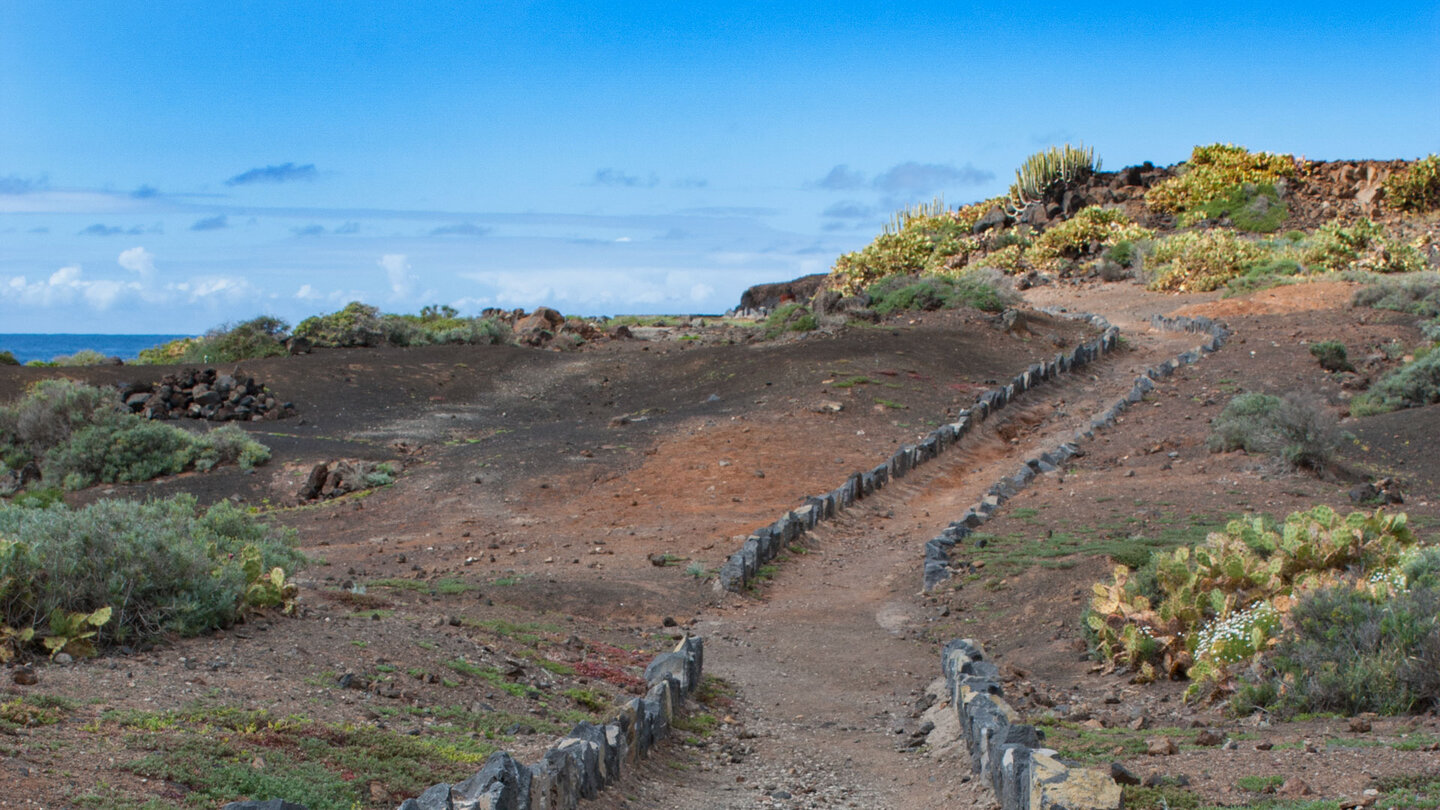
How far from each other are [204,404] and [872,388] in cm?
1219

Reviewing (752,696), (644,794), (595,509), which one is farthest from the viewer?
(595,509)

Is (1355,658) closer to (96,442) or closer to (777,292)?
(96,442)

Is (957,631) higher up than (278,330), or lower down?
lower down

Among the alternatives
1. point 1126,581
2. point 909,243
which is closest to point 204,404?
point 1126,581

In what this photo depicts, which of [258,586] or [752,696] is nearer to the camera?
[258,586]

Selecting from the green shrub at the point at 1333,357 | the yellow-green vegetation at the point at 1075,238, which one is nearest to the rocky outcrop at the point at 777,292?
the yellow-green vegetation at the point at 1075,238

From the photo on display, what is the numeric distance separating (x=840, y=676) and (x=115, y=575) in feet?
16.0

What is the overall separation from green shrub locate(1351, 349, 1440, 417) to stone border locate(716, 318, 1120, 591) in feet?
17.5

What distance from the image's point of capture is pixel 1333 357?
2069 cm

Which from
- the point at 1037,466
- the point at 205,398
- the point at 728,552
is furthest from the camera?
Result: the point at 205,398

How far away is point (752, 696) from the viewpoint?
8172 millimetres

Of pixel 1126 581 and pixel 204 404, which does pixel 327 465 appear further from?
pixel 1126 581

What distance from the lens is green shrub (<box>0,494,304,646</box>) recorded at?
6.02 meters

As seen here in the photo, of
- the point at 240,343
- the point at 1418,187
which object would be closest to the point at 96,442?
the point at 240,343
